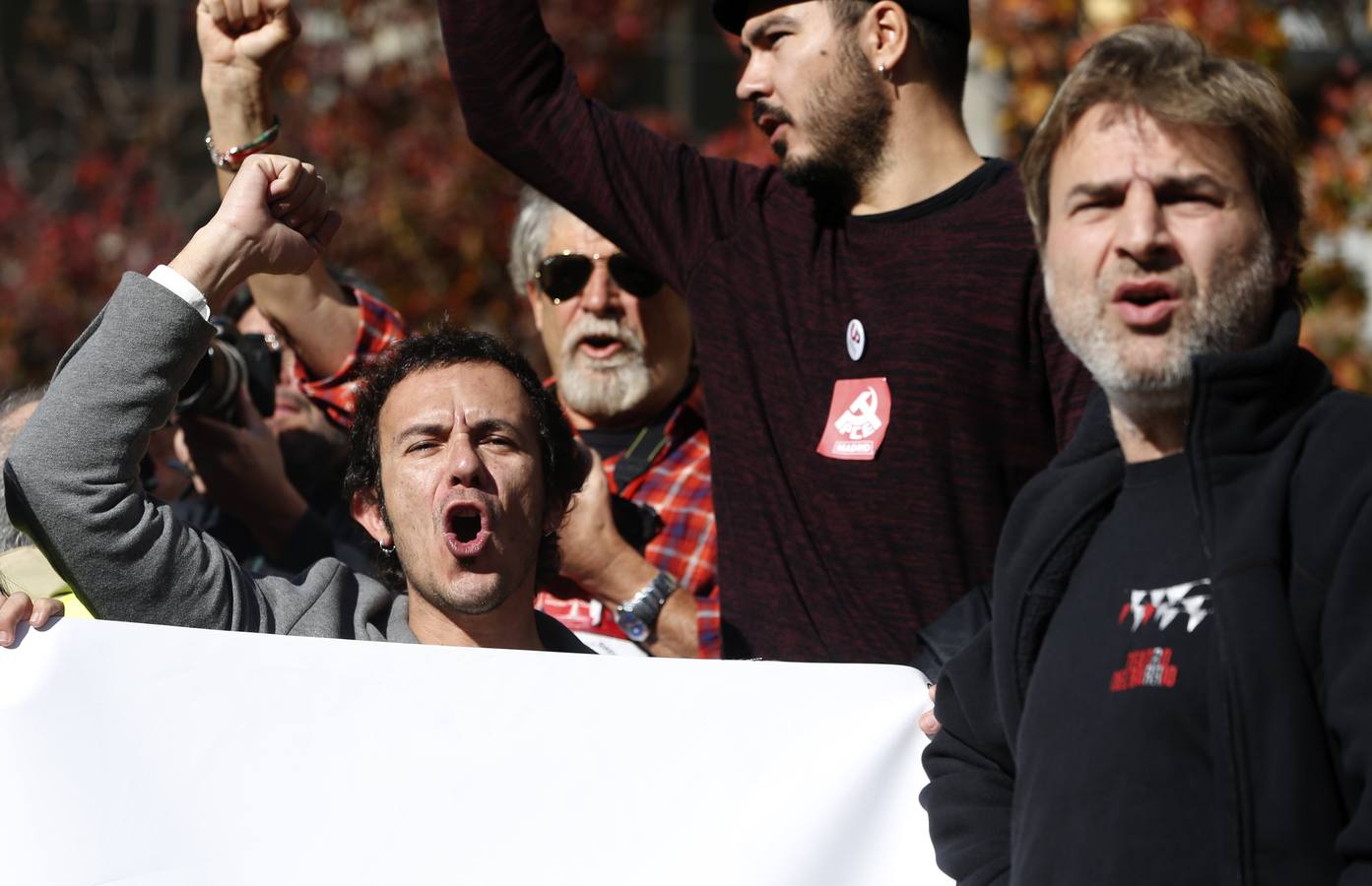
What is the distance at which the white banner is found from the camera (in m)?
2.76

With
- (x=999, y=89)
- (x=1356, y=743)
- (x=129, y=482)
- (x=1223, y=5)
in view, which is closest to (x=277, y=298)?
(x=129, y=482)

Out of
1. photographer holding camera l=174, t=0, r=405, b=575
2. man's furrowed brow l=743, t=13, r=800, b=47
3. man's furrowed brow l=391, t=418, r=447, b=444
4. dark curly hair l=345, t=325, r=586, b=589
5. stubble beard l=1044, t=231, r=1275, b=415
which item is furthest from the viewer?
photographer holding camera l=174, t=0, r=405, b=575

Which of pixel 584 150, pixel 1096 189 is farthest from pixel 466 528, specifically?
pixel 1096 189

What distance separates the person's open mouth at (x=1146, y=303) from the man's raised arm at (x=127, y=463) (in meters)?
1.41

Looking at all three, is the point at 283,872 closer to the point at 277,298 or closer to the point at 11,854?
the point at 11,854

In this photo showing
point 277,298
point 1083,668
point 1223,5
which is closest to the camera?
point 1083,668

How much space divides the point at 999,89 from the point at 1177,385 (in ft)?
31.4

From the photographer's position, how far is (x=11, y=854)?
2.73m

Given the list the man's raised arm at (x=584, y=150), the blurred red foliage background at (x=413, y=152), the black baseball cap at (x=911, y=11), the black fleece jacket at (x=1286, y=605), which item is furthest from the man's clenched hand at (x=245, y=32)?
the blurred red foliage background at (x=413, y=152)

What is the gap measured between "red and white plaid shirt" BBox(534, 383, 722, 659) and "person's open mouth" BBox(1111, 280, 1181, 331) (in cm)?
154

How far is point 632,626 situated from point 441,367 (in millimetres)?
712

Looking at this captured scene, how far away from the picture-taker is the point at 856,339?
10.8 ft

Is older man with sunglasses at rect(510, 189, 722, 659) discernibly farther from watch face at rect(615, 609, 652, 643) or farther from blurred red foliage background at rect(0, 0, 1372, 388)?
blurred red foliage background at rect(0, 0, 1372, 388)

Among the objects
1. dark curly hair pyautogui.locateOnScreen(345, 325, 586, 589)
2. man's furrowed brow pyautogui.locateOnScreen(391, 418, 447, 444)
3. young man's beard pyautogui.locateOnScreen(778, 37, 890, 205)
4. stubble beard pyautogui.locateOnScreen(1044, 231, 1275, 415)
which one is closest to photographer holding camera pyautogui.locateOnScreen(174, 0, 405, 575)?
dark curly hair pyautogui.locateOnScreen(345, 325, 586, 589)
